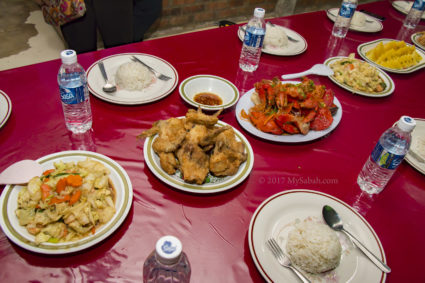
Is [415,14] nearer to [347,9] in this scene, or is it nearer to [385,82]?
[347,9]

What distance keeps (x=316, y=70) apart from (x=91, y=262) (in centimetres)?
189

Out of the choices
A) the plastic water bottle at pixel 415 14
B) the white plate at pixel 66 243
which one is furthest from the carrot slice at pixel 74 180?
the plastic water bottle at pixel 415 14

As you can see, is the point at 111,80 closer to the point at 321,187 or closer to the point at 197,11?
the point at 321,187

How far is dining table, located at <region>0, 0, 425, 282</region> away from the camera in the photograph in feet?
3.66

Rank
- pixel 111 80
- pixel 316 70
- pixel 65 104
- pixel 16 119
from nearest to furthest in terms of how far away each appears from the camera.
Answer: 1. pixel 65 104
2. pixel 16 119
3. pixel 111 80
4. pixel 316 70

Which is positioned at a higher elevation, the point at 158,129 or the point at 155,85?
the point at 158,129

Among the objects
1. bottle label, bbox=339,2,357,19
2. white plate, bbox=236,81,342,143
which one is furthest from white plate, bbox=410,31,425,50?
white plate, bbox=236,81,342,143

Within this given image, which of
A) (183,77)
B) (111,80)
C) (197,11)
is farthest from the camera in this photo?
(197,11)

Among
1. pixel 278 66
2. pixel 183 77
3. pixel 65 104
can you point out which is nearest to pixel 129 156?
pixel 65 104

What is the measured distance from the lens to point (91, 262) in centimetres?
109

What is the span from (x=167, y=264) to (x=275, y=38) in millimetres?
2117

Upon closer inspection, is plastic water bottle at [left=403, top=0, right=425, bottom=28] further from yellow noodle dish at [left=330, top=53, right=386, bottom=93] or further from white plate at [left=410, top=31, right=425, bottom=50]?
yellow noodle dish at [left=330, top=53, right=386, bottom=93]

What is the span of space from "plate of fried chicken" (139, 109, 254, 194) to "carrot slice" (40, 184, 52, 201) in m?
0.40

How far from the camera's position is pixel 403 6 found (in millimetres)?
3611
